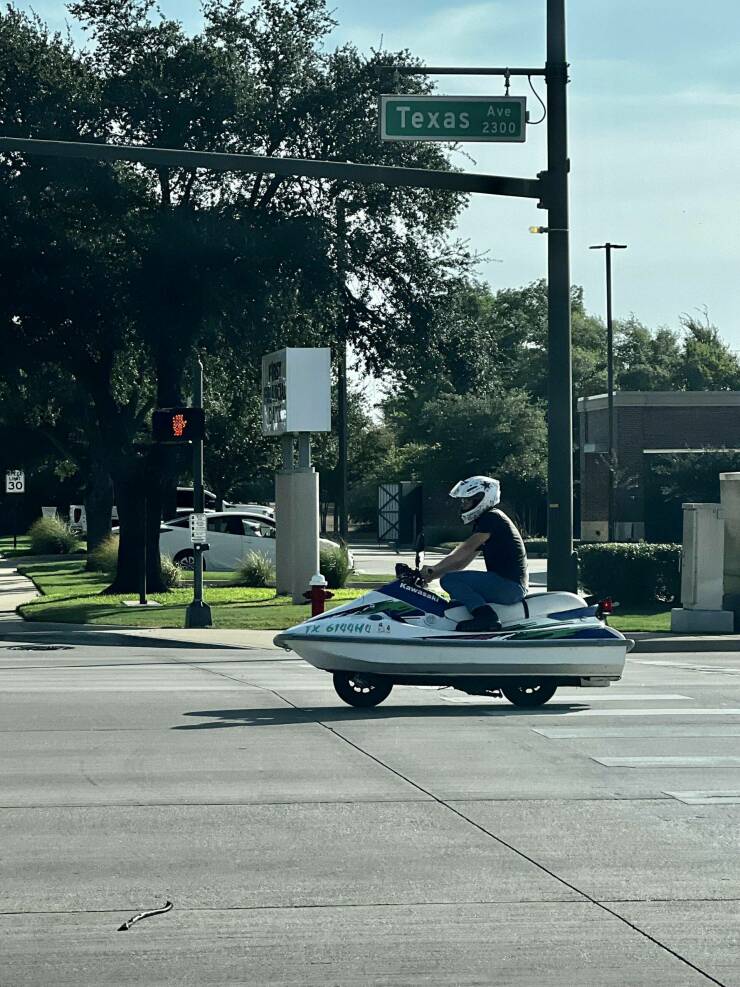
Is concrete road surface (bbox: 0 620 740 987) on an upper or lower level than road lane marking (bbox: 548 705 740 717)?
upper

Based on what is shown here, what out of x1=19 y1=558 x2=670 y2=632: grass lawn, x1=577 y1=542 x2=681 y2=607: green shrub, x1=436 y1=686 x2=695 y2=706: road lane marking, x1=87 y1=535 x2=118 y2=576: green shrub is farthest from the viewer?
x1=87 y1=535 x2=118 y2=576: green shrub

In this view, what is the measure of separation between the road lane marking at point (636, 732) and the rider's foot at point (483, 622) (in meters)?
1.11

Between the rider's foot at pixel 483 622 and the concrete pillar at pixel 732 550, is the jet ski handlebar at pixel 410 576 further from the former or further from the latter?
the concrete pillar at pixel 732 550

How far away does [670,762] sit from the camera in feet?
31.9

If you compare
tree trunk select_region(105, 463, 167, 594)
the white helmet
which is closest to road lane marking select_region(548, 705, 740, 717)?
the white helmet

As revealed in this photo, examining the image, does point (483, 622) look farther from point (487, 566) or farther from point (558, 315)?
point (558, 315)

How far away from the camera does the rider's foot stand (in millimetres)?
12094

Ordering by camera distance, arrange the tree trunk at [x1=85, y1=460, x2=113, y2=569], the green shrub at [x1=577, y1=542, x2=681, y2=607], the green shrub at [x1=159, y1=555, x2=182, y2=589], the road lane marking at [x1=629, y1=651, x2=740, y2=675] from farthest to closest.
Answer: the tree trunk at [x1=85, y1=460, x2=113, y2=569] → the green shrub at [x1=159, y1=555, x2=182, y2=589] → the green shrub at [x1=577, y1=542, x2=681, y2=607] → the road lane marking at [x1=629, y1=651, x2=740, y2=675]

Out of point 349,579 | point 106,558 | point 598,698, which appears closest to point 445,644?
point 598,698

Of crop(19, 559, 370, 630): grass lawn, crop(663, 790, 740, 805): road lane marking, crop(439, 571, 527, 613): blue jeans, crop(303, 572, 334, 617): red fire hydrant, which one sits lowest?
crop(19, 559, 370, 630): grass lawn

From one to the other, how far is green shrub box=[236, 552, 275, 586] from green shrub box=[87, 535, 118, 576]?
374cm

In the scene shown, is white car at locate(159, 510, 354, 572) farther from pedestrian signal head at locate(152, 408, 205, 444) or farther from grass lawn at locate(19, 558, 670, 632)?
pedestrian signal head at locate(152, 408, 205, 444)

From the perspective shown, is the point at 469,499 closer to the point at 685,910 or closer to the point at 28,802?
the point at 28,802

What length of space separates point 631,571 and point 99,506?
23397mm
